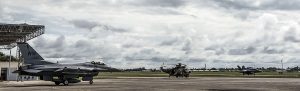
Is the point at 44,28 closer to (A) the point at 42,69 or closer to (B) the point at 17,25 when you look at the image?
(B) the point at 17,25

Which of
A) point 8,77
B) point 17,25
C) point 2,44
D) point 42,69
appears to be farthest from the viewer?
point 2,44

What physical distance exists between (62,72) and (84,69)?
→ 2920 millimetres

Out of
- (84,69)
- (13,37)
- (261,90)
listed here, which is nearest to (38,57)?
(84,69)

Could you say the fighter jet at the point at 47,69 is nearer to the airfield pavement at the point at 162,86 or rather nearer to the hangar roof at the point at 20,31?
the airfield pavement at the point at 162,86

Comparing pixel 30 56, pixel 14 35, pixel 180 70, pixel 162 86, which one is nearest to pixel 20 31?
pixel 14 35

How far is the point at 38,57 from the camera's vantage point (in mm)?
48000

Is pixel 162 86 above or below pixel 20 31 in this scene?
below

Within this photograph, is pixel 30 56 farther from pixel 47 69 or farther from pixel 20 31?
pixel 20 31

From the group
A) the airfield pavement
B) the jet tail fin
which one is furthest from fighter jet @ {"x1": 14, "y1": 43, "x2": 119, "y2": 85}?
the airfield pavement

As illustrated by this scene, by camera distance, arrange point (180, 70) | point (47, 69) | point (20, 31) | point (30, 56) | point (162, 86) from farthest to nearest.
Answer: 1. point (180, 70)
2. point (20, 31)
3. point (30, 56)
4. point (47, 69)
5. point (162, 86)

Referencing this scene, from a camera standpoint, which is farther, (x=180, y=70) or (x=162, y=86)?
(x=180, y=70)

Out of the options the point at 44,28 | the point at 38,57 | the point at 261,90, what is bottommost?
the point at 261,90

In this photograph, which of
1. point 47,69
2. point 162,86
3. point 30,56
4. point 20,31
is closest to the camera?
point 162,86

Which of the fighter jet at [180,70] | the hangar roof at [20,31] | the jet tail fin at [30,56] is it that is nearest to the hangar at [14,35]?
the hangar roof at [20,31]
